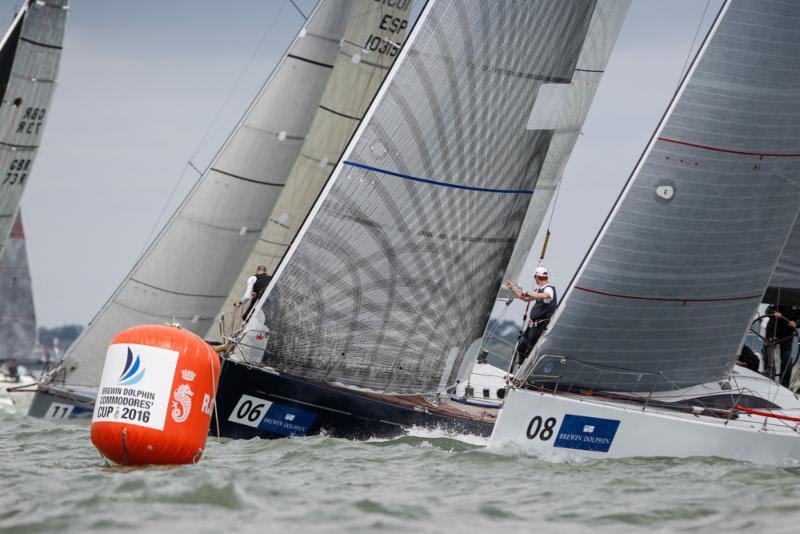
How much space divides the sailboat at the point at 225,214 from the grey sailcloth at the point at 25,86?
79.7 inches

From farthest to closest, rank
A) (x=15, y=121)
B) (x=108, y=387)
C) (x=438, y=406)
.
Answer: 1. (x=15, y=121)
2. (x=438, y=406)
3. (x=108, y=387)

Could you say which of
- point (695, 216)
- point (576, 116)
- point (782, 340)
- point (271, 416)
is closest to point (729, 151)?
point (695, 216)

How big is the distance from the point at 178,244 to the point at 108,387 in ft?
31.5

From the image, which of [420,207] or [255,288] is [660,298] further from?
[255,288]

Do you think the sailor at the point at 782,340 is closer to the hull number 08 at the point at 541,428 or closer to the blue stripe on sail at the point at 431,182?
the blue stripe on sail at the point at 431,182

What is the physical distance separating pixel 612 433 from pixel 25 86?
33.5 ft

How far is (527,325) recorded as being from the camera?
11.9 m

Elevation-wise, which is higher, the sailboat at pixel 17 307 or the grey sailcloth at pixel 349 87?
the grey sailcloth at pixel 349 87

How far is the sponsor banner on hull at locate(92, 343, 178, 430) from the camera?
7691mm

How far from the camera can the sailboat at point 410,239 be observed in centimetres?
1100

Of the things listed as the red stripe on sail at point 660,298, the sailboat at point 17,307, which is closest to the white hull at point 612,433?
the red stripe on sail at point 660,298

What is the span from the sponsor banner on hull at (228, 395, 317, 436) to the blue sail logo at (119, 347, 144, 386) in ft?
10.1

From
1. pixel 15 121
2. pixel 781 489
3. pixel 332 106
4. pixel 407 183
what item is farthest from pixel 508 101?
pixel 15 121

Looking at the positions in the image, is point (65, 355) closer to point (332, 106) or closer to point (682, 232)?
point (332, 106)
